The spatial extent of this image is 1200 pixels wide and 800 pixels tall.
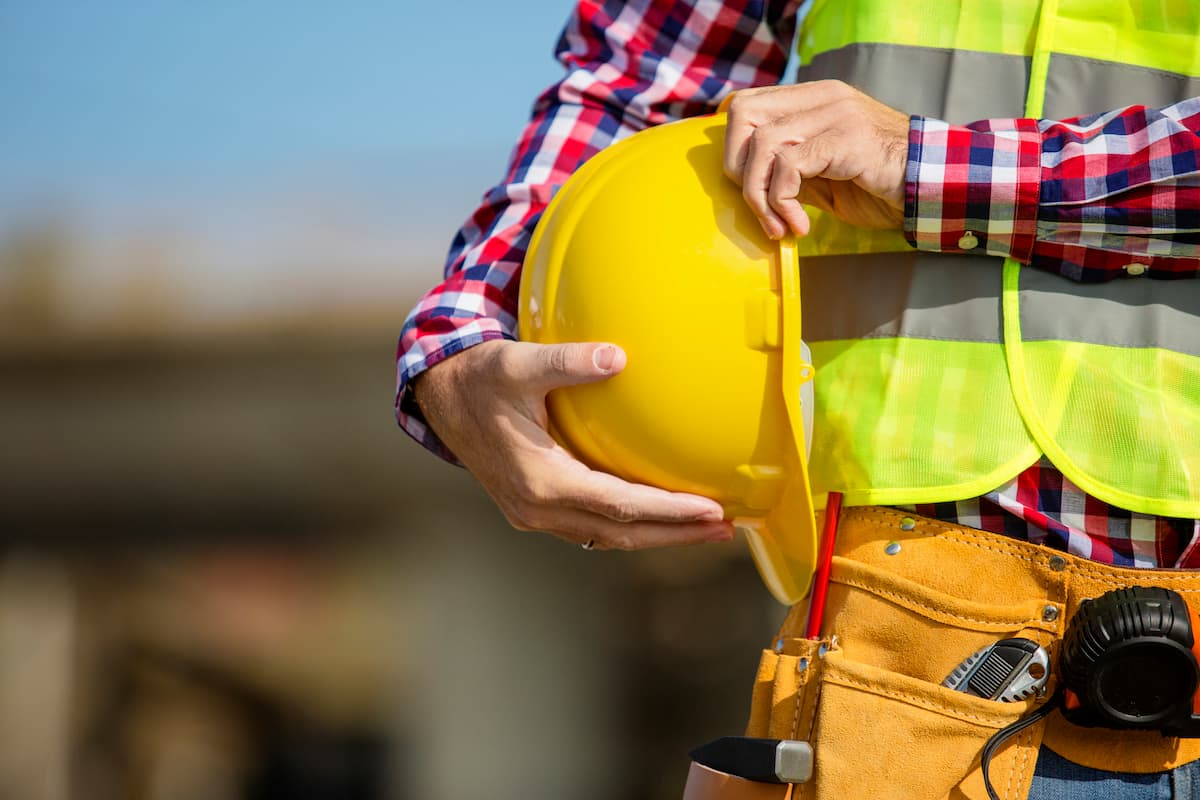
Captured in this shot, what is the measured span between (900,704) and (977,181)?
54 cm

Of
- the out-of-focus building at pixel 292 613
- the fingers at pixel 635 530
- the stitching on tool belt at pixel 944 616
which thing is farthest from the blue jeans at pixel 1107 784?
the out-of-focus building at pixel 292 613

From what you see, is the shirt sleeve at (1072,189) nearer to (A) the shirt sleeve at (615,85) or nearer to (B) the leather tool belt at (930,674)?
(B) the leather tool belt at (930,674)

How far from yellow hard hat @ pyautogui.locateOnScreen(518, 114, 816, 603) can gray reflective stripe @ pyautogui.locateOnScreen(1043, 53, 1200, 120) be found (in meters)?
0.36

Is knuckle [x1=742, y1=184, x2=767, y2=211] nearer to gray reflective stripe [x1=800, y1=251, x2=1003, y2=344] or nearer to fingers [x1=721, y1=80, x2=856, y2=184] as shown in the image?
fingers [x1=721, y1=80, x2=856, y2=184]

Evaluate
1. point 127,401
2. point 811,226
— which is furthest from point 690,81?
point 127,401

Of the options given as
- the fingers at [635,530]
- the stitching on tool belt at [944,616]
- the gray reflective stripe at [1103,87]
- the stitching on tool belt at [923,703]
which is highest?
the gray reflective stripe at [1103,87]

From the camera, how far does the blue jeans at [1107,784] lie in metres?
1.12

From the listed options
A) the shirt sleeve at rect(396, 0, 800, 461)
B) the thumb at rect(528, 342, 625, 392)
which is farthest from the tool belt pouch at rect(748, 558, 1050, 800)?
the shirt sleeve at rect(396, 0, 800, 461)

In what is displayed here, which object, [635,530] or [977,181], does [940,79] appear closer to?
[977,181]

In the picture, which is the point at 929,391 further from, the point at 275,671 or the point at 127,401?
the point at 275,671

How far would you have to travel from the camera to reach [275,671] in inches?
294

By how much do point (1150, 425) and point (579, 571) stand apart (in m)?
6.35

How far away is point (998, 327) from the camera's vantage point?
48.4 inches

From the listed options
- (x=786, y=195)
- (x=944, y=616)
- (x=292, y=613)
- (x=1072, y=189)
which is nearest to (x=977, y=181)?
(x=1072, y=189)
